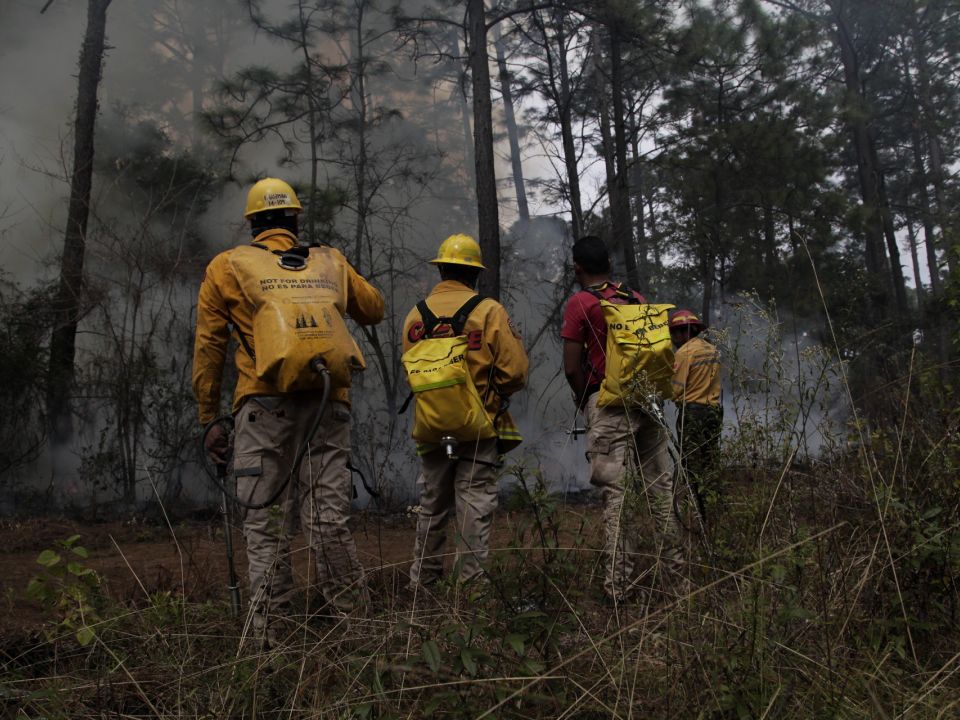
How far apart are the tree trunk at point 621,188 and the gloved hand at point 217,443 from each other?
7.80 metres

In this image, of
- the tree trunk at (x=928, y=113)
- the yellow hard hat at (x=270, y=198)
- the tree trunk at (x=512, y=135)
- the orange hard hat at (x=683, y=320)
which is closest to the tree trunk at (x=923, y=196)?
the tree trunk at (x=928, y=113)

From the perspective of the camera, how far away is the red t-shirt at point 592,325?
444 cm

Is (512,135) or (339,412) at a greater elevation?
(512,135)

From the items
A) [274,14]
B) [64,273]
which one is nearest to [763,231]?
[274,14]

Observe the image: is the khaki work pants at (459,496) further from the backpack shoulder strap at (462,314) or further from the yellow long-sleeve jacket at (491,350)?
the backpack shoulder strap at (462,314)

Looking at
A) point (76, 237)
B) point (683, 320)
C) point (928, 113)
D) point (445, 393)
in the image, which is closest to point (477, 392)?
point (445, 393)

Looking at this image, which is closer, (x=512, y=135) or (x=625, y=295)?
(x=625, y=295)

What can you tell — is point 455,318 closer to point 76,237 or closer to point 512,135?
point 76,237

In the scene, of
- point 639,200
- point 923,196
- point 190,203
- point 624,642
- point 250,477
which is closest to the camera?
point 624,642

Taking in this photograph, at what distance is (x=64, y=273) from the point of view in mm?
9820

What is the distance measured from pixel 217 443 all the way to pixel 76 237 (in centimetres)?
726

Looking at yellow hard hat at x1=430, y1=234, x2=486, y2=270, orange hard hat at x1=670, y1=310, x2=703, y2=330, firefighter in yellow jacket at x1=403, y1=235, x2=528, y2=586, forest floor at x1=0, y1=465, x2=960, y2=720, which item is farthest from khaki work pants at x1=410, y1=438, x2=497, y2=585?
orange hard hat at x1=670, y1=310, x2=703, y2=330

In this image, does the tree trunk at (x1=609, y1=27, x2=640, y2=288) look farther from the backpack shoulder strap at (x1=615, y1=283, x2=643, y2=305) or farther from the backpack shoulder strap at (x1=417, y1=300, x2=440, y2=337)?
the backpack shoulder strap at (x1=417, y1=300, x2=440, y2=337)

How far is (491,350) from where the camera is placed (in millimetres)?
4359
